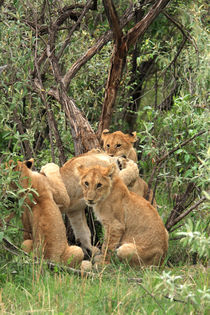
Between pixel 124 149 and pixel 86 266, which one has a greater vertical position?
pixel 124 149

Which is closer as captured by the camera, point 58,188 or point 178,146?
point 58,188

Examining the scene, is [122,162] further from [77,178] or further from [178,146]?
[178,146]

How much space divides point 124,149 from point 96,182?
1.53 metres

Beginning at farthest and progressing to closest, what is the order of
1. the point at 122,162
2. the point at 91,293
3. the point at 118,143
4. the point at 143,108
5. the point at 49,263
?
1. the point at 118,143
2. the point at 122,162
3. the point at 143,108
4. the point at 49,263
5. the point at 91,293

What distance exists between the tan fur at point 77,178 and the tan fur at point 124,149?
22 cm

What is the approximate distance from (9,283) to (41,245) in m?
0.66

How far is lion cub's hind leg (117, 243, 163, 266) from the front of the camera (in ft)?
18.9

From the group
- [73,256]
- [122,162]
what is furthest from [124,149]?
[73,256]

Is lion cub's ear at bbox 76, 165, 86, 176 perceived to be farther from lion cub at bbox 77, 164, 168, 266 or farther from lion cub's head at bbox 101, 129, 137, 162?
lion cub's head at bbox 101, 129, 137, 162

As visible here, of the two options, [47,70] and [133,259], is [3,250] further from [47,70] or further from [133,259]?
[47,70]

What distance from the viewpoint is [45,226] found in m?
5.57

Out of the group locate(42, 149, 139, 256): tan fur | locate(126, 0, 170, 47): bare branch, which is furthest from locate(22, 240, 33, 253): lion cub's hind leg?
locate(126, 0, 170, 47): bare branch

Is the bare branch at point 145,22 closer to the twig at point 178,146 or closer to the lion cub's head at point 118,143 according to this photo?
the lion cub's head at point 118,143

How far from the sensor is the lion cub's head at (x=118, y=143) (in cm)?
703
